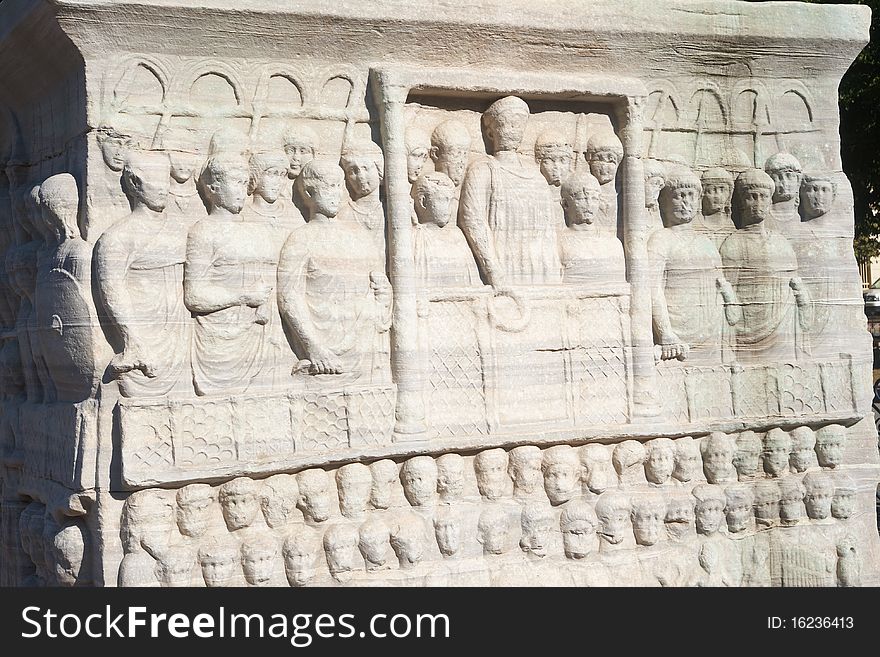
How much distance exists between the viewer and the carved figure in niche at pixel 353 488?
18.4ft

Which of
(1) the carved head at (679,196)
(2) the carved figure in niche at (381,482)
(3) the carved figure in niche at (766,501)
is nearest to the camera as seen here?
(2) the carved figure in niche at (381,482)

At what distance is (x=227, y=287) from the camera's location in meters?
5.39

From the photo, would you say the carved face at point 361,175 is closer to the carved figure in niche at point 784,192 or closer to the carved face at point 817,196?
the carved figure in niche at point 784,192

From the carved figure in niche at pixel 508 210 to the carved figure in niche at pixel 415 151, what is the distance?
0.29 m

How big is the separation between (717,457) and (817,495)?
0.74 metres

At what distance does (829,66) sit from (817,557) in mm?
3097

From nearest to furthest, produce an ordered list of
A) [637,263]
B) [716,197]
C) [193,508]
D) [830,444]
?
[193,508] < [637,263] < [716,197] < [830,444]

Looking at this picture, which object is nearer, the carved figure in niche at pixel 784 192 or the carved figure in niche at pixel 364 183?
the carved figure in niche at pixel 364 183

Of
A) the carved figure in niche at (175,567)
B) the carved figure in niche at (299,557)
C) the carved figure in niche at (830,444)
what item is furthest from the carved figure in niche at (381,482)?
the carved figure in niche at (830,444)

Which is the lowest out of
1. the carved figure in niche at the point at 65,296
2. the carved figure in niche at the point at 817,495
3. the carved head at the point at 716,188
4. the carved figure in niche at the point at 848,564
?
the carved figure in niche at the point at 848,564

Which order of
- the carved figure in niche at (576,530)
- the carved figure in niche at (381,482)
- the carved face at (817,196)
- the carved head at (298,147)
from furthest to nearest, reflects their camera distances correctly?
the carved face at (817,196) → the carved figure in niche at (576,530) → the carved figure in niche at (381,482) → the carved head at (298,147)

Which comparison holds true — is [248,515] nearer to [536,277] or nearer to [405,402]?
[405,402]

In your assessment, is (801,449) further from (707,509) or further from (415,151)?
(415,151)

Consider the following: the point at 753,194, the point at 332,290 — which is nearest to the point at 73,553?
the point at 332,290
